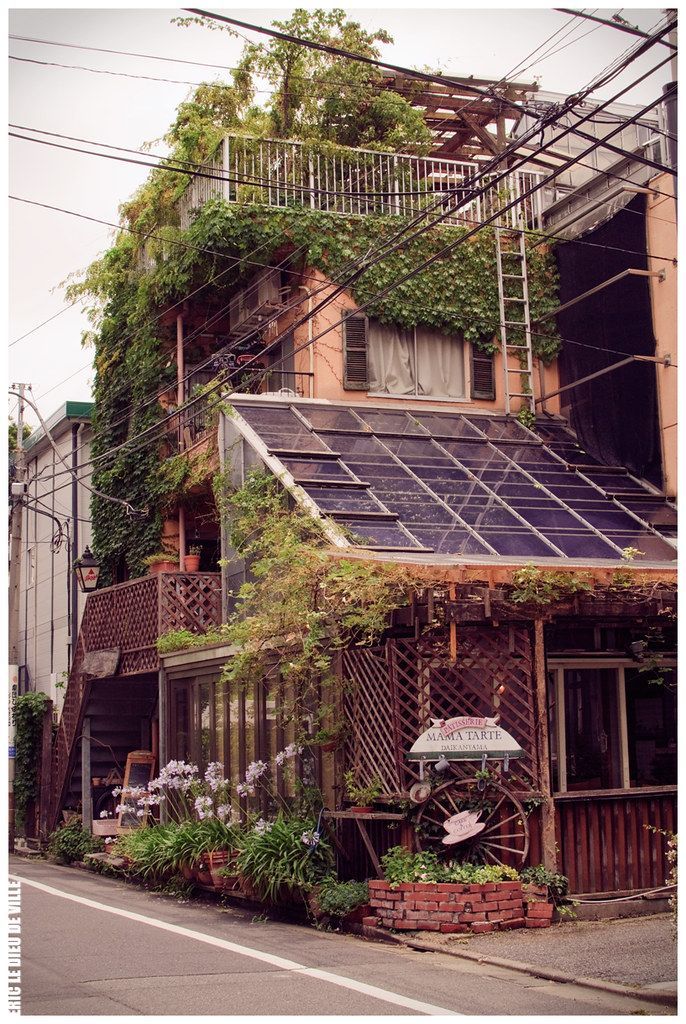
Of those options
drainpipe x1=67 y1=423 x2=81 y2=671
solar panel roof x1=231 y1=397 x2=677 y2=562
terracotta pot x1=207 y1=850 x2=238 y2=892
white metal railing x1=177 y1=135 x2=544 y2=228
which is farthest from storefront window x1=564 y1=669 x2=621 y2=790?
drainpipe x1=67 y1=423 x2=81 y2=671

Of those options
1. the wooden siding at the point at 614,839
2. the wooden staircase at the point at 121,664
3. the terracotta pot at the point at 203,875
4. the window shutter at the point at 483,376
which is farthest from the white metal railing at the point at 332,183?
the wooden siding at the point at 614,839

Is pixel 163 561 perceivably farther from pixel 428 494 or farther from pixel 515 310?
pixel 515 310

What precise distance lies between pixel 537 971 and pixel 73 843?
13.5m

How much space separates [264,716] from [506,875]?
4.77 metres

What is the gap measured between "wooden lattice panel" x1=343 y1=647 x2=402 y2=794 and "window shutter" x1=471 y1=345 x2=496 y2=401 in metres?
8.99

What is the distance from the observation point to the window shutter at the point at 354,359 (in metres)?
20.5

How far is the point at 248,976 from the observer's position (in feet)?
31.3

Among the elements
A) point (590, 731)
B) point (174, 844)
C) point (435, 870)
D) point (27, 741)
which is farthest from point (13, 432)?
point (435, 870)

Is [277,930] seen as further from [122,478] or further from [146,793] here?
[122,478]

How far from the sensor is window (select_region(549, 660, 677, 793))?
45.8 feet

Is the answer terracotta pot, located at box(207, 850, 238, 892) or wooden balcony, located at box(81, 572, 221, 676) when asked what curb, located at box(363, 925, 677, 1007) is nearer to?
terracotta pot, located at box(207, 850, 238, 892)

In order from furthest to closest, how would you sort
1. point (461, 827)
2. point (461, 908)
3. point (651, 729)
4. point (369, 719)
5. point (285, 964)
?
1. point (651, 729)
2. point (369, 719)
3. point (461, 827)
4. point (461, 908)
5. point (285, 964)

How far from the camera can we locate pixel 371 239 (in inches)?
814

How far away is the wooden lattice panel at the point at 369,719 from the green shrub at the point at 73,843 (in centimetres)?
958
